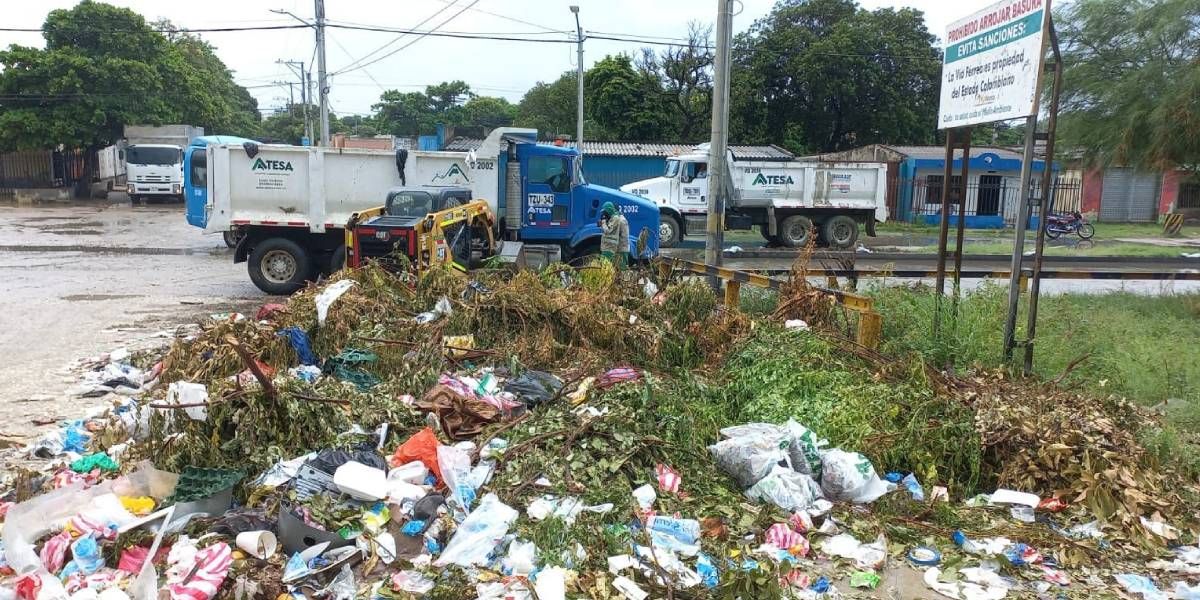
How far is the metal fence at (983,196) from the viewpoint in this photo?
28906 mm

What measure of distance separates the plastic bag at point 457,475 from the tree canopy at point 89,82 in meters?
34.7

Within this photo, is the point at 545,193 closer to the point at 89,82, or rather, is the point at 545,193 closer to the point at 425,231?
the point at 425,231

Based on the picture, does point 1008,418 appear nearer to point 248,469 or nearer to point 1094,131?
point 248,469

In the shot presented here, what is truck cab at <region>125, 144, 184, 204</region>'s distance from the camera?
31.9 m

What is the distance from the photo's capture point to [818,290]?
7637 mm

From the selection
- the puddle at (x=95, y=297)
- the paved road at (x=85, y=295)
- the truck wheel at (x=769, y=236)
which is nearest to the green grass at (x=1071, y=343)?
the paved road at (x=85, y=295)

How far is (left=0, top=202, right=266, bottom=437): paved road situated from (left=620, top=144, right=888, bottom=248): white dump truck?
10.5m

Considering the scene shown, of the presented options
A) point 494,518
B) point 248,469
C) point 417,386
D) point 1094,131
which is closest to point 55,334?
point 417,386

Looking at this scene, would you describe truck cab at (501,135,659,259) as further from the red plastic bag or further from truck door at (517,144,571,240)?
the red plastic bag

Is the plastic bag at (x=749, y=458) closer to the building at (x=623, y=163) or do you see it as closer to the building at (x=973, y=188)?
the building at (x=973, y=188)

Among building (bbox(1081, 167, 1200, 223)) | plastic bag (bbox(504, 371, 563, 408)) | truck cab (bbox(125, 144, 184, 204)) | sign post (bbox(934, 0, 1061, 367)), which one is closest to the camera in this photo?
plastic bag (bbox(504, 371, 563, 408))

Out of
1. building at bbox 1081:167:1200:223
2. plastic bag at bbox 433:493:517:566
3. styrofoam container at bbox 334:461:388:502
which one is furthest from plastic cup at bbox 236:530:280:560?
building at bbox 1081:167:1200:223

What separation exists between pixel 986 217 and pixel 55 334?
1096 inches

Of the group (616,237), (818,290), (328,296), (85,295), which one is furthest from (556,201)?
(85,295)
